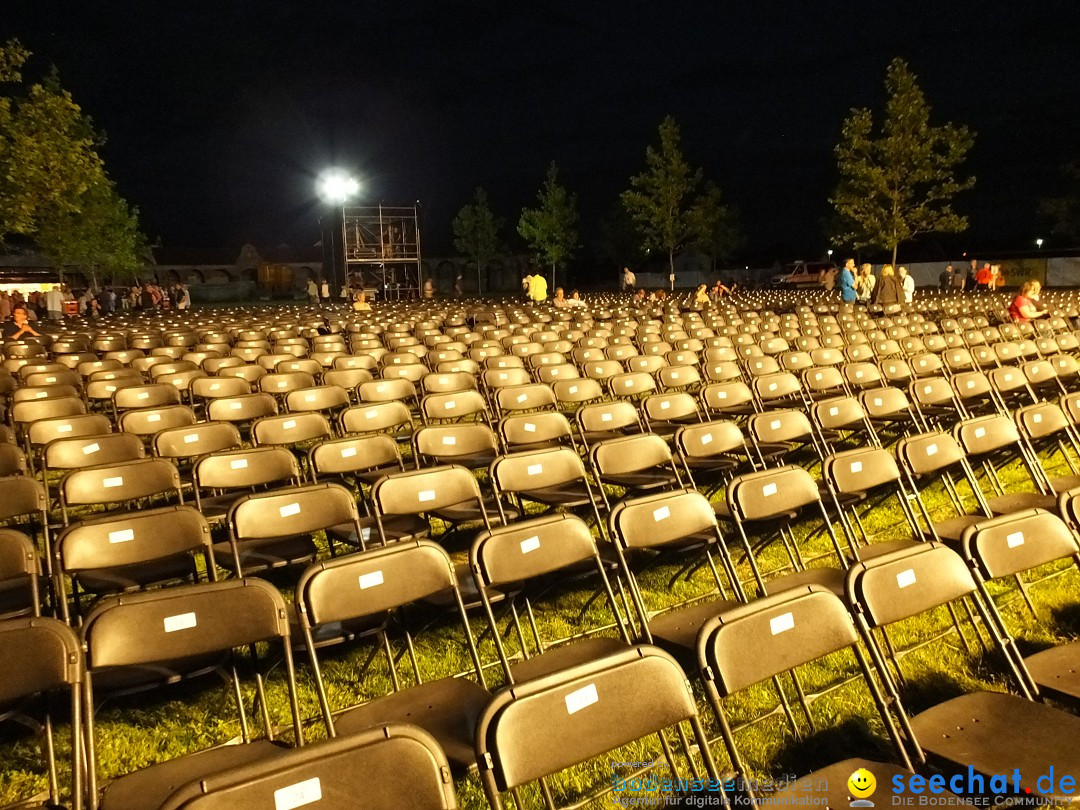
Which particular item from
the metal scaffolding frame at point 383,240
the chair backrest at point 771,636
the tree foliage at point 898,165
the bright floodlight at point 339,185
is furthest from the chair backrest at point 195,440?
the tree foliage at point 898,165

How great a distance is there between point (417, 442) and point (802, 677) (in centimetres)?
289

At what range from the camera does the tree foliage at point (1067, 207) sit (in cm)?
3859

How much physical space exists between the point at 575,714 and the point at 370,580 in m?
1.12

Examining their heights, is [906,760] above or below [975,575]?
below

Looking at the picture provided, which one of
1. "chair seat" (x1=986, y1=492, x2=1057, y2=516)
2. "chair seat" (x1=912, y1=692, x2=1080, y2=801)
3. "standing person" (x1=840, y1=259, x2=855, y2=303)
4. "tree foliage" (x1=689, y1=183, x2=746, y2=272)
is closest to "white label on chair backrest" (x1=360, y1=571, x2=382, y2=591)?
"chair seat" (x1=912, y1=692, x2=1080, y2=801)

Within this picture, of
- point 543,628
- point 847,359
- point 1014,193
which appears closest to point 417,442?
point 543,628

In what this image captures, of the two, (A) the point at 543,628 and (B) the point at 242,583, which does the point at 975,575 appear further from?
(B) the point at 242,583

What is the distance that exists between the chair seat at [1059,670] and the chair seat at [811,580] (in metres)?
0.82

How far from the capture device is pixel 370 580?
109 inches

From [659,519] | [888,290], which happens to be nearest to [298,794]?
[659,519]

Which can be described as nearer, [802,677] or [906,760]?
[906,760]

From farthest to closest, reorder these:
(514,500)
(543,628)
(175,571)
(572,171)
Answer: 1. (572,171)
2. (514,500)
3. (543,628)
4. (175,571)

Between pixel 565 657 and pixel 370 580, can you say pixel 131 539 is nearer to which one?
pixel 370 580

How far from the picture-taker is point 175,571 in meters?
3.65
